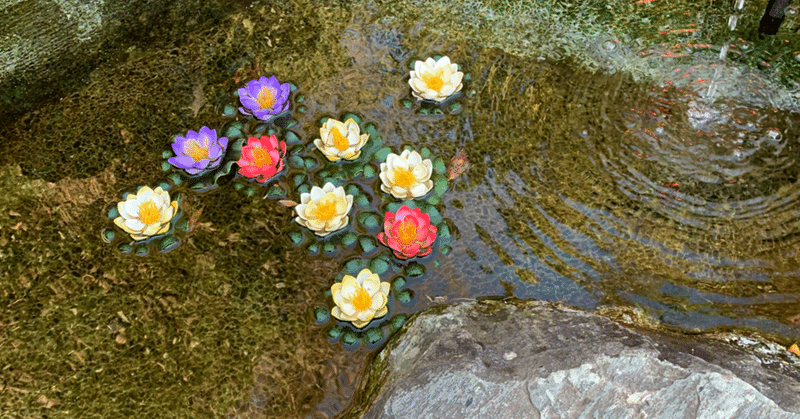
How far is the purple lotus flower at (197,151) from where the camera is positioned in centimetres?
288

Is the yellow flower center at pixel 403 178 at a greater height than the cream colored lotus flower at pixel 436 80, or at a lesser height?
lesser

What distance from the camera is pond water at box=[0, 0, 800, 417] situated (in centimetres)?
246

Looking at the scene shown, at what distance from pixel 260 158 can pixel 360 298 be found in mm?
821

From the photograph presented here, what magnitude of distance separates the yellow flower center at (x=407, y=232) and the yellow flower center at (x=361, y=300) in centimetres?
28

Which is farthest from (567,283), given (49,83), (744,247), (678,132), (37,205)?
(49,83)

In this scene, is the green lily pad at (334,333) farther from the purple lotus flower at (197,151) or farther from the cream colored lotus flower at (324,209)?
the purple lotus flower at (197,151)

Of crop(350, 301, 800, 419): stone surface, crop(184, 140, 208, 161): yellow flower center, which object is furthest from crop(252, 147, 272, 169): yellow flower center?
crop(350, 301, 800, 419): stone surface

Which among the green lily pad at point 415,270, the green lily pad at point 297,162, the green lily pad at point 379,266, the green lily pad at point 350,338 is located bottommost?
the green lily pad at point 350,338

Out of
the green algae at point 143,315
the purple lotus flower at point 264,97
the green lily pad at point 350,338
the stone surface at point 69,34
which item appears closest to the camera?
the green algae at point 143,315

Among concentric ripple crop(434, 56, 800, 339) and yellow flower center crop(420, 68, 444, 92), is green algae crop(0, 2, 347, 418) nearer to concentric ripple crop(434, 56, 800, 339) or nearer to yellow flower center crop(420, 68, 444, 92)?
yellow flower center crop(420, 68, 444, 92)

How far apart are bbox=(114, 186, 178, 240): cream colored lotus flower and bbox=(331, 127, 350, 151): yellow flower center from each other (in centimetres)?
77

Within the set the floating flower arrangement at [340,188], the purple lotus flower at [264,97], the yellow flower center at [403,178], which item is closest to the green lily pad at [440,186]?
the floating flower arrangement at [340,188]

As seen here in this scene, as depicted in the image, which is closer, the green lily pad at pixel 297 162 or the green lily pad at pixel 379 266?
the green lily pad at pixel 379 266

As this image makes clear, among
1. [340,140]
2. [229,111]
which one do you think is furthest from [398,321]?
[229,111]
